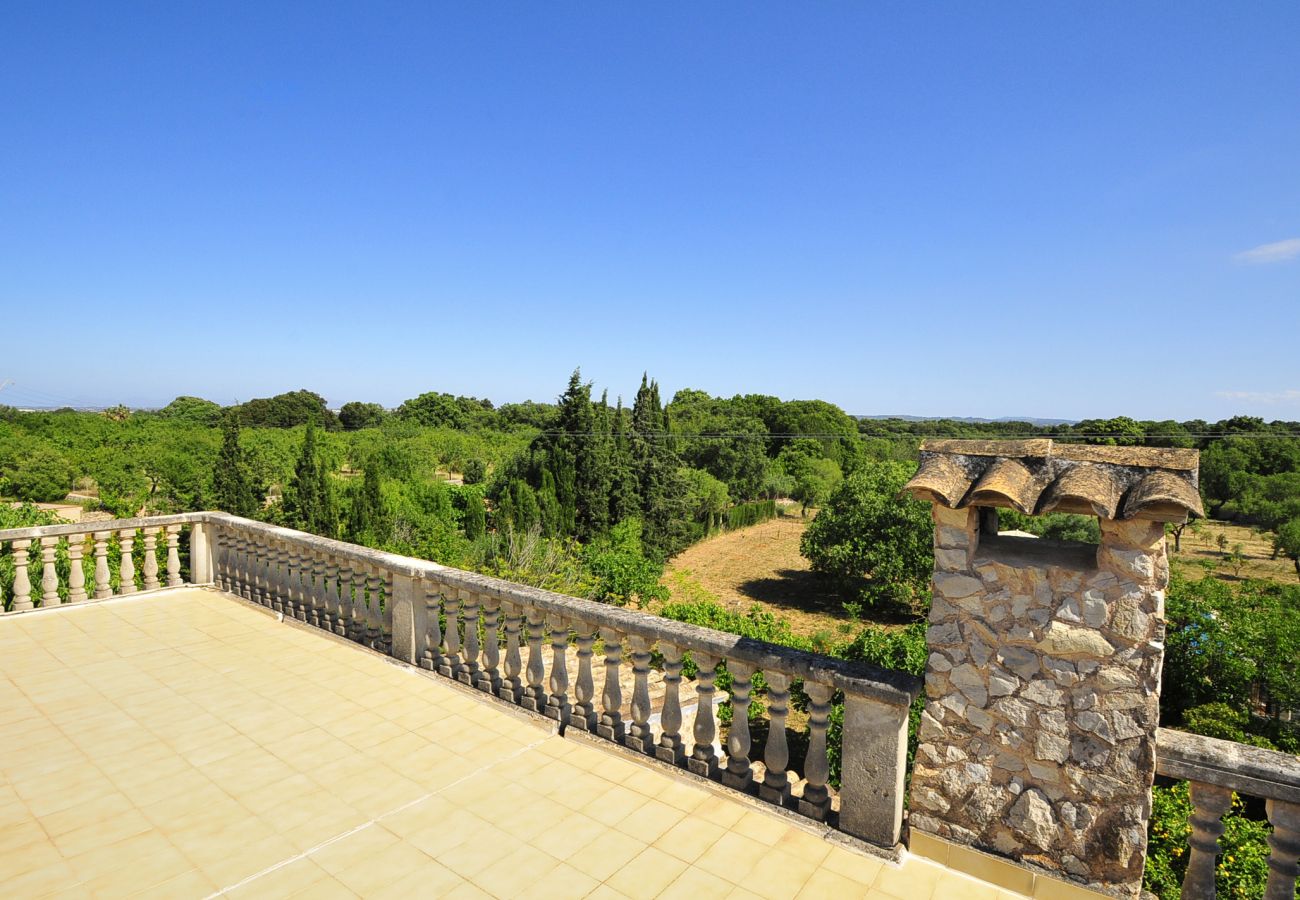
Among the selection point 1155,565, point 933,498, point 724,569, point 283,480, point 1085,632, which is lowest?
point 724,569

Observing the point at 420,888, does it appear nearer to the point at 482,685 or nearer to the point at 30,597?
the point at 482,685

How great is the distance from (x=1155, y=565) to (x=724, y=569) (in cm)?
2567

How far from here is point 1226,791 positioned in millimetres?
2271

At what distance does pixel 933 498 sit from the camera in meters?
2.60

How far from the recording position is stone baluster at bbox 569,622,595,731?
3.76 metres

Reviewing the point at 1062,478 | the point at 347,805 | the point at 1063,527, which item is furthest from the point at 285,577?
the point at 1063,527

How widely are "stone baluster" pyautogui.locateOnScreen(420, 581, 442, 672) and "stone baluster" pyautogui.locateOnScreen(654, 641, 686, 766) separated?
198 cm

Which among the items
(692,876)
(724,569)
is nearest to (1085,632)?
(692,876)

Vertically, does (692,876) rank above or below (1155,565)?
below

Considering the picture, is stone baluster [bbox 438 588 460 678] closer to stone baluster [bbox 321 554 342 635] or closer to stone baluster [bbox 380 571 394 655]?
stone baluster [bbox 380 571 394 655]

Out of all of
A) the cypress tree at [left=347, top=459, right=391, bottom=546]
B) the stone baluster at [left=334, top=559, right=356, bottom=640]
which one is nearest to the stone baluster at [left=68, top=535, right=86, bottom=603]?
the stone baluster at [left=334, top=559, right=356, bottom=640]

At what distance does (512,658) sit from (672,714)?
4.18ft

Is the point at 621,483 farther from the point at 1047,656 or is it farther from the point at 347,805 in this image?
the point at 1047,656

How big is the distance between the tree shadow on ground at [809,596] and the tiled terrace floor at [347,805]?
19.0m
